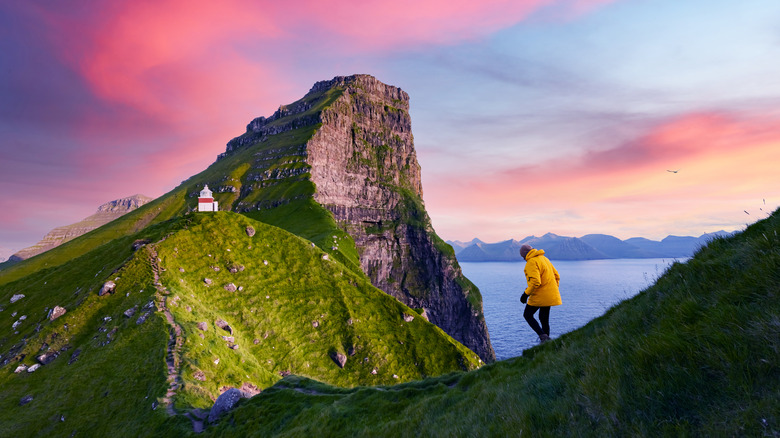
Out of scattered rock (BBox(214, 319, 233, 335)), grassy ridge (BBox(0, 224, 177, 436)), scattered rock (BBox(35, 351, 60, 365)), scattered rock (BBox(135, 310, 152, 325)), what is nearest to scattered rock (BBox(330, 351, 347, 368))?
scattered rock (BBox(214, 319, 233, 335))

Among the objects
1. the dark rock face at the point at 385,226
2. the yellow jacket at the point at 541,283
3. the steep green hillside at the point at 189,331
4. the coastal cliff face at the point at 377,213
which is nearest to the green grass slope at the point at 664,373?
the yellow jacket at the point at 541,283

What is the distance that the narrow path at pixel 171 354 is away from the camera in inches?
718

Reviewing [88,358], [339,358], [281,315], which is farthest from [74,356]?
[339,358]

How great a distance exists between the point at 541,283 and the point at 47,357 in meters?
40.7

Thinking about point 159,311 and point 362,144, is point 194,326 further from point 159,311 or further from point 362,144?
point 362,144

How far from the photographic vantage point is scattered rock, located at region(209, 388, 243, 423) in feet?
56.4

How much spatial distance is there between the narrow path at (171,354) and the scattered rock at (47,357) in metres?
8.53

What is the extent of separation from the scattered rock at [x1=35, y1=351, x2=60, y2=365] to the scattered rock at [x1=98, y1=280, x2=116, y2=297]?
6.13 m

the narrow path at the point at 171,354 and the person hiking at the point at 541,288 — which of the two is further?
the narrow path at the point at 171,354

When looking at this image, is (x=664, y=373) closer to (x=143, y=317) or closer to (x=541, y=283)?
(x=541, y=283)

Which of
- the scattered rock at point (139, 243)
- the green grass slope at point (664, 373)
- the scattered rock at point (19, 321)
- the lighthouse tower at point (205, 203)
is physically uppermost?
the lighthouse tower at point (205, 203)

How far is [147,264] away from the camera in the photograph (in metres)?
34.6

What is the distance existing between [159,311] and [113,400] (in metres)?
7.87

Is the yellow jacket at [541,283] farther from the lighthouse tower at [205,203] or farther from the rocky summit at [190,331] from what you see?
the lighthouse tower at [205,203]
